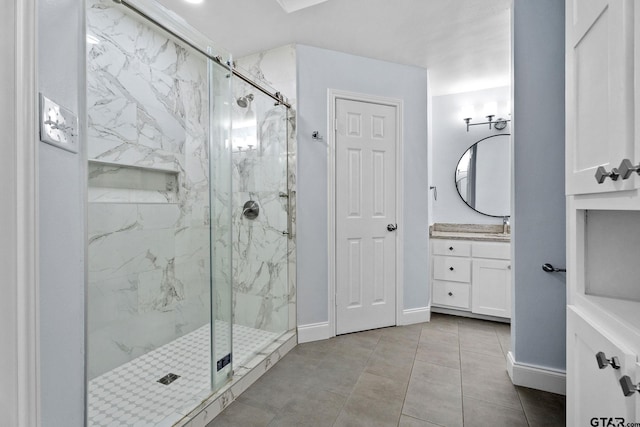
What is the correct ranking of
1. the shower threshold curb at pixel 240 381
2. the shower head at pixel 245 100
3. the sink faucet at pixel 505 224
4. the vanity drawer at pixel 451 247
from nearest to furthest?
the shower threshold curb at pixel 240 381
the shower head at pixel 245 100
the vanity drawer at pixel 451 247
the sink faucet at pixel 505 224

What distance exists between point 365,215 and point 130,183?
6.19ft

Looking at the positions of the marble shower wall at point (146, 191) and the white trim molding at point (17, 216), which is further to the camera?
the marble shower wall at point (146, 191)

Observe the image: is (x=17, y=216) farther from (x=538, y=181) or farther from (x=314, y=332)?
(x=538, y=181)

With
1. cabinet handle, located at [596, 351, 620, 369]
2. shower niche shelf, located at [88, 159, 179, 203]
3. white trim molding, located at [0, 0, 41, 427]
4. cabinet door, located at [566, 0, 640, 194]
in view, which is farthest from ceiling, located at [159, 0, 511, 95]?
cabinet handle, located at [596, 351, 620, 369]

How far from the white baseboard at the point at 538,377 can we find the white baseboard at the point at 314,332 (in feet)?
4.48

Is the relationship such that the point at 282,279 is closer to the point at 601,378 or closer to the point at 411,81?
the point at 601,378

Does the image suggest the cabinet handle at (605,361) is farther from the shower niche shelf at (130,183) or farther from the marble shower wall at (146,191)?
the shower niche shelf at (130,183)

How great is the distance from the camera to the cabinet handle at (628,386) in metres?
0.73

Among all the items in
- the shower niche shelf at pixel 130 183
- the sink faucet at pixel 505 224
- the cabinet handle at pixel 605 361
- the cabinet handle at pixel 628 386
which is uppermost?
the shower niche shelf at pixel 130 183

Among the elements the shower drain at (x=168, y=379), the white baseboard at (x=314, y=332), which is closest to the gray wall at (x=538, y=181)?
the white baseboard at (x=314, y=332)

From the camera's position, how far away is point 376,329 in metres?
2.86

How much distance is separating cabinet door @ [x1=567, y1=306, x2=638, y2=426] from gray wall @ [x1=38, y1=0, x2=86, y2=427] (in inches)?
58.6

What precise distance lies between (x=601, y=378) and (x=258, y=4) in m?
2.63

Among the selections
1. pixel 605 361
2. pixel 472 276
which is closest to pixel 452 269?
pixel 472 276
